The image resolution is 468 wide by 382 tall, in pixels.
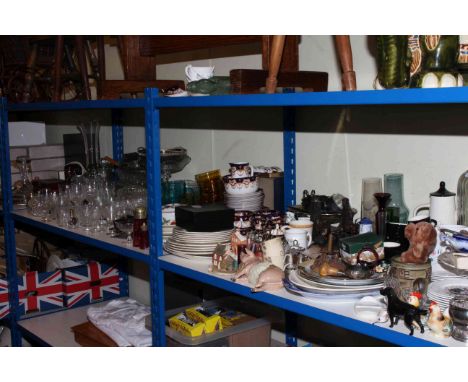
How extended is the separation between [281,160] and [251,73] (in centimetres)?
63

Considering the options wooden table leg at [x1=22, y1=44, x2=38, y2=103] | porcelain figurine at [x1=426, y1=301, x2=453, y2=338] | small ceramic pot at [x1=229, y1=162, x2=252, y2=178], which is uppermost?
wooden table leg at [x1=22, y1=44, x2=38, y2=103]

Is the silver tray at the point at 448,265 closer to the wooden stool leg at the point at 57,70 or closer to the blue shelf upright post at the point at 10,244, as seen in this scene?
the wooden stool leg at the point at 57,70

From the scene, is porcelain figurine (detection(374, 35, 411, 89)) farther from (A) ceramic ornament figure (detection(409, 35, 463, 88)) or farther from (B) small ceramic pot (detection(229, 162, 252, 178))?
(B) small ceramic pot (detection(229, 162, 252, 178))

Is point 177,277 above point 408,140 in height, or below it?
below

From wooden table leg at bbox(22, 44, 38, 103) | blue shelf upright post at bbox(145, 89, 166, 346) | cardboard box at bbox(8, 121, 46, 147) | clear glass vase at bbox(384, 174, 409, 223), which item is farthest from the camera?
cardboard box at bbox(8, 121, 46, 147)

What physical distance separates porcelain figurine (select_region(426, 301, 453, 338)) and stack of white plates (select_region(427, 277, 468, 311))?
0.07 m

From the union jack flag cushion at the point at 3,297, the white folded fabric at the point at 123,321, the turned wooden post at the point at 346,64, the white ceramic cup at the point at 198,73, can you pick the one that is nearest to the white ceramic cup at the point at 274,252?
the turned wooden post at the point at 346,64

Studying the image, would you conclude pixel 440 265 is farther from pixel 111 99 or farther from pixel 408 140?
pixel 111 99

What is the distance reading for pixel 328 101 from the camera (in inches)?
52.9

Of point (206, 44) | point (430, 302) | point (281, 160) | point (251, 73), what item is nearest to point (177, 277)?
point (281, 160)

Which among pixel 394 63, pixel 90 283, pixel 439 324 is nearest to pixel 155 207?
pixel 394 63

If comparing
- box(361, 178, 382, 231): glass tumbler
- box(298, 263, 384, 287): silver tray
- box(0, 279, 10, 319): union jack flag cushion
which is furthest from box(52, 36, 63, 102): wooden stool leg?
box(298, 263, 384, 287): silver tray

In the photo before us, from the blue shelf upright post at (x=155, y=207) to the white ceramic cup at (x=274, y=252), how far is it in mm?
430

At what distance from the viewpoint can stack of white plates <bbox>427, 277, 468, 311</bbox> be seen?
1.33m
